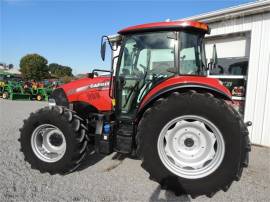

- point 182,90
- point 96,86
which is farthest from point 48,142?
point 182,90

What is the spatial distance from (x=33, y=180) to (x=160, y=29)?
2.67m

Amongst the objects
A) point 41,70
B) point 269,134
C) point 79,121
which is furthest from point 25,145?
point 41,70

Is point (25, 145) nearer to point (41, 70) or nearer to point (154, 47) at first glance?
point (154, 47)

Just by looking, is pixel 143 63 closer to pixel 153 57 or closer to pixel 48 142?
pixel 153 57

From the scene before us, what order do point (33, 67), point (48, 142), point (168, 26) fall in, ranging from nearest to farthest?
1. point (168, 26)
2. point (48, 142)
3. point (33, 67)

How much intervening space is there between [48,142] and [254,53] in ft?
15.4

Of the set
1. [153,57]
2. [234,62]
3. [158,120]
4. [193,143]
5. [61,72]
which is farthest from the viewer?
[61,72]

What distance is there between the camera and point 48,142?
330cm

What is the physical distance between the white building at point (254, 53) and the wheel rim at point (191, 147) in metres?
2.80

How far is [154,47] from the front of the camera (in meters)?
3.11

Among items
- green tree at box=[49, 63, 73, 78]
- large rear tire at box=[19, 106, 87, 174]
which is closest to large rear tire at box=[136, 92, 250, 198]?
large rear tire at box=[19, 106, 87, 174]

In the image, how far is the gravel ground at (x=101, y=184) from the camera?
2564 mm

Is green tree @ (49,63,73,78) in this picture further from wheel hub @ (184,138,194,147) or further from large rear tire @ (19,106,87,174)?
wheel hub @ (184,138,194,147)

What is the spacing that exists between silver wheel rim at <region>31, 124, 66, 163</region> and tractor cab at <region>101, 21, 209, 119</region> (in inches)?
38.9
